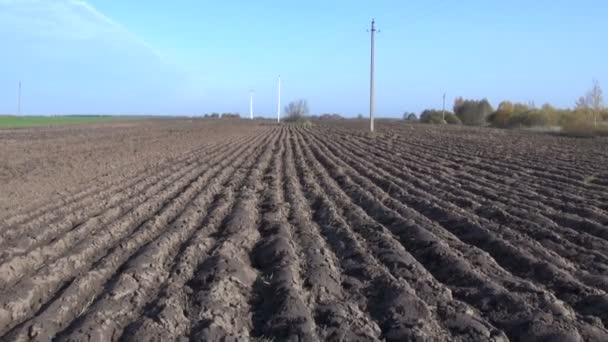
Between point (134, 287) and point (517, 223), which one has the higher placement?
point (517, 223)

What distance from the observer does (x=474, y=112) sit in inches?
3861

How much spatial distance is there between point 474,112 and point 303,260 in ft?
309

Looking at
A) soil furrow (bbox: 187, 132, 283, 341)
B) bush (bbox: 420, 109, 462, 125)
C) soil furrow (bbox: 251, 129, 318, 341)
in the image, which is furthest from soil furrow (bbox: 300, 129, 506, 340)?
bush (bbox: 420, 109, 462, 125)

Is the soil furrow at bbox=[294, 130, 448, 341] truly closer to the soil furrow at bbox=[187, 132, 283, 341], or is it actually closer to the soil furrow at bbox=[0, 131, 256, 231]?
the soil furrow at bbox=[187, 132, 283, 341]

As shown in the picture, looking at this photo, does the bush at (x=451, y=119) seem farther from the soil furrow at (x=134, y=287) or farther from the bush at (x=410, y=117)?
the soil furrow at (x=134, y=287)

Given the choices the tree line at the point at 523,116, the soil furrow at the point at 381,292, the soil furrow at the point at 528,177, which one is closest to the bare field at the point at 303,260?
the soil furrow at the point at 381,292

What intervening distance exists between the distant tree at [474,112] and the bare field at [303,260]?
83.2 metres

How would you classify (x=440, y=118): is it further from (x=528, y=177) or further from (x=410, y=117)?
(x=528, y=177)

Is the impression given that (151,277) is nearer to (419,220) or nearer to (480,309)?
(480,309)

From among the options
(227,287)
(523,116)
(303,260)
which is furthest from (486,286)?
(523,116)

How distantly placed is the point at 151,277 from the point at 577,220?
254 inches

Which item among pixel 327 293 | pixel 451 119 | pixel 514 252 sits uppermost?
pixel 451 119

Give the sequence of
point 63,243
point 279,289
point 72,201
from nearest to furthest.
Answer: point 279,289, point 63,243, point 72,201

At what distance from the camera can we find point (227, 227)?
970cm
